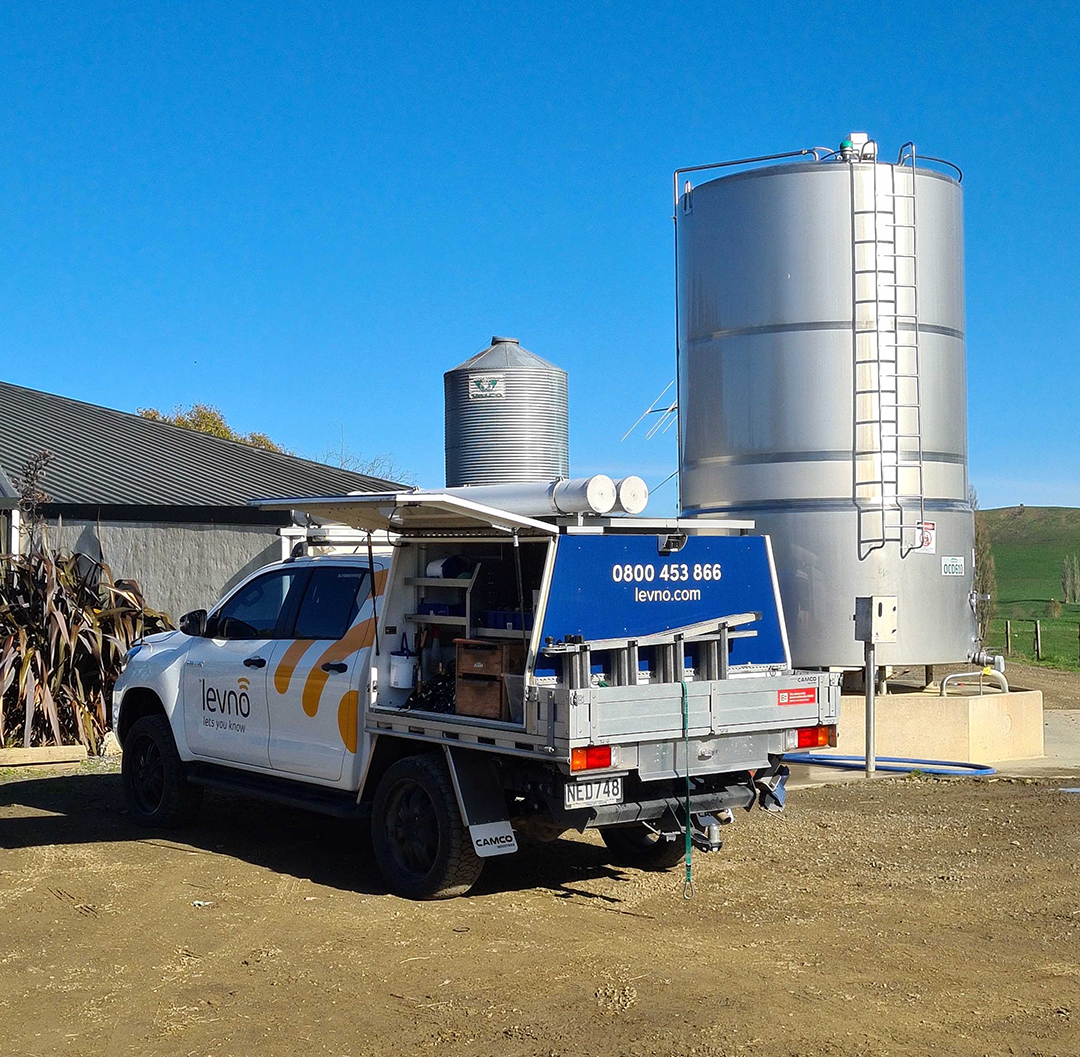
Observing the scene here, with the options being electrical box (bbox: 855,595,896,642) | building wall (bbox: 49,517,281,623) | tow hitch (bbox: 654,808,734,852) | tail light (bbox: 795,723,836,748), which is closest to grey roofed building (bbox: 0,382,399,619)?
building wall (bbox: 49,517,281,623)

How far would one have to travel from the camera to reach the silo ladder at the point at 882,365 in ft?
44.0

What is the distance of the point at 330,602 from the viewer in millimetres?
9047

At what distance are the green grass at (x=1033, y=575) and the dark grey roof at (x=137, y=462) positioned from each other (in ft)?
62.6

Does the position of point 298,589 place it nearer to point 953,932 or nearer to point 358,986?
point 358,986

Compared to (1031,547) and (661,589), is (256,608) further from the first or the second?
(1031,547)

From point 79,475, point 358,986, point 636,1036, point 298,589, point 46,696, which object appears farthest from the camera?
point 79,475

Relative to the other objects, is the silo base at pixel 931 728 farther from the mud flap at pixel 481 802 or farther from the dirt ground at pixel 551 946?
the mud flap at pixel 481 802

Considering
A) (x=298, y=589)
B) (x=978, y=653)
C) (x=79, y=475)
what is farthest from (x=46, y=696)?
(x=978, y=653)

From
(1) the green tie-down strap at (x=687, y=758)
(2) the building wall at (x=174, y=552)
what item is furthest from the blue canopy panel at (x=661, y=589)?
(2) the building wall at (x=174, y=552)

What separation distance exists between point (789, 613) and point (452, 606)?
19.9ft

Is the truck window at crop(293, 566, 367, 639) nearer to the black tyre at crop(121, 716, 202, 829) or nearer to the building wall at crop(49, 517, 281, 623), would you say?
the black tyre at crop(121, 716, 202, 829)

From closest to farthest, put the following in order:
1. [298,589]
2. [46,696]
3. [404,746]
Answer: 1. [404,746]
2. [298,589]
3. [46,696]

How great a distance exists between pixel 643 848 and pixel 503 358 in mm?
5638

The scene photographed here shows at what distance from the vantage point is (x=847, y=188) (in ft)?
44.0
